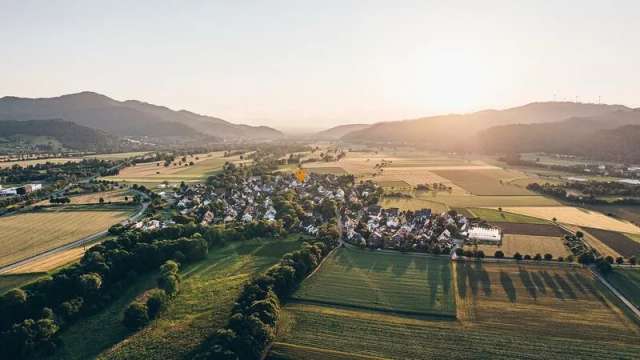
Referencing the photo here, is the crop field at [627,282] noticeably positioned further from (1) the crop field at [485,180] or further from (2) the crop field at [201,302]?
(1) the crop field at [485,180]

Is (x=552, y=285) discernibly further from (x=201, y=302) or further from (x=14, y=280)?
(x=14, y=280)

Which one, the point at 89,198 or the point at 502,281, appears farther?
the point at 89,198

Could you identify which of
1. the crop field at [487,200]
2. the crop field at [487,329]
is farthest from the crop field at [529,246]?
the crop field at [487,200]

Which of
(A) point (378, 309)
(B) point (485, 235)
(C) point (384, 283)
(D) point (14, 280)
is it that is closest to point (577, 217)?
(B) point (485, 235)

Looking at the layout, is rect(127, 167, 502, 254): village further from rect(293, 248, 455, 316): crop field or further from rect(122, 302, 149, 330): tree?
rect(122, 302, 149, 330): tree

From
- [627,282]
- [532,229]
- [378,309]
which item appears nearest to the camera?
[378,309]

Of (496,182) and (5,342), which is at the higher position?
(496,182)

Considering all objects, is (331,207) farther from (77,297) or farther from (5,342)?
(5,342)

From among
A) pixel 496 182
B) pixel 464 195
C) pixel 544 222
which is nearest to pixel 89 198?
pixel 464 195
